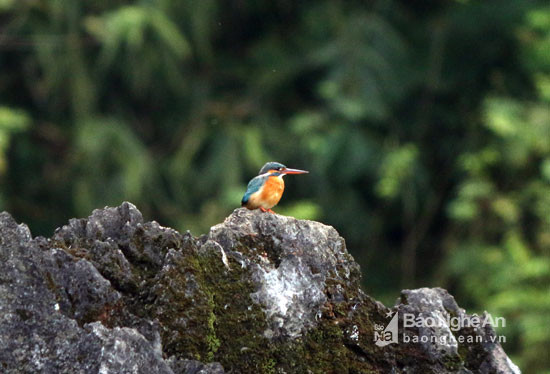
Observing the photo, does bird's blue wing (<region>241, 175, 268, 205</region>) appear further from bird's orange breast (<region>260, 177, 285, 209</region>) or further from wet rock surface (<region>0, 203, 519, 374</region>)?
wet rock surface (<region>0, 203, 519, 374</region>)

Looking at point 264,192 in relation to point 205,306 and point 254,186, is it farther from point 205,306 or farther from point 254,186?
point 205,306

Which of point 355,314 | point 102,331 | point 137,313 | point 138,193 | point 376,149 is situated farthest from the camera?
point 376,149

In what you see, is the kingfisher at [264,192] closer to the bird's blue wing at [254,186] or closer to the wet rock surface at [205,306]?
the bird's blue wing at [254,186]

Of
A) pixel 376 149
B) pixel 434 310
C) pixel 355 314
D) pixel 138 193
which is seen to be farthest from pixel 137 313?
pixel 376 149

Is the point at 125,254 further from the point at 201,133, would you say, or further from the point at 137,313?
the point at 201,133

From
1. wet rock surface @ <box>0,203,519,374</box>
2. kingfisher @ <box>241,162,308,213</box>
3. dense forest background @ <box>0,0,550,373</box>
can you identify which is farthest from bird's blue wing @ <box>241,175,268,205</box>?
dense forest background @ <box>0,0,550,373</box>

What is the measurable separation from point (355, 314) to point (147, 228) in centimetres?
92

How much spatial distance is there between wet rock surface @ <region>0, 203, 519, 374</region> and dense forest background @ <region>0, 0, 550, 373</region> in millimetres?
8373

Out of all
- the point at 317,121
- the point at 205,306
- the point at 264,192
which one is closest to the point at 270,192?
the point at 264,192

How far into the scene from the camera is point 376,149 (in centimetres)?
1385

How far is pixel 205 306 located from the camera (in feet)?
11.6

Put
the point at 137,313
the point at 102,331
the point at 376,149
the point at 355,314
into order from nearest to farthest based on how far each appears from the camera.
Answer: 1. the point at 102,331
2. the point at 137,313
3. the point at 355,314
4. the point at 376,149

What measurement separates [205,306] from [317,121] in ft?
32.8

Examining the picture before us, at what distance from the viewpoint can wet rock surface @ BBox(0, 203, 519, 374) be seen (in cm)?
322
